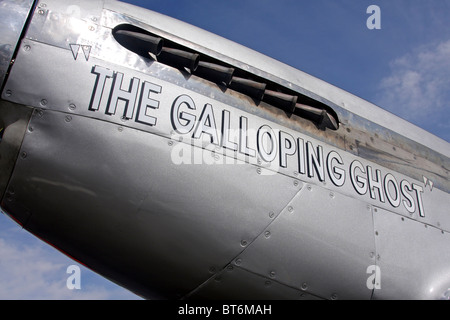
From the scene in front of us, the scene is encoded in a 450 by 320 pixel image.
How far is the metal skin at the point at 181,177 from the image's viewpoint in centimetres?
279

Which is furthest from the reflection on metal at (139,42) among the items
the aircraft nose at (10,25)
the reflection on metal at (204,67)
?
the aircraft nose at (10,25)

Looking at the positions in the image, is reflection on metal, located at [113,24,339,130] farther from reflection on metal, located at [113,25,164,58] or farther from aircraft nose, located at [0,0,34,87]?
aircraft nose, located at [0,0,34,87]

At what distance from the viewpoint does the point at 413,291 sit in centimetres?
356

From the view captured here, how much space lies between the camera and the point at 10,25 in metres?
2.84

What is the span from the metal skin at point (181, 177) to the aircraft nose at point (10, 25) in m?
0.01

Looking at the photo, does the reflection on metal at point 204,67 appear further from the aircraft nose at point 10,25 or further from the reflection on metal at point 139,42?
the aircraft nose at point 10,25

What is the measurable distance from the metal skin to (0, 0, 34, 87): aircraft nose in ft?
0.04

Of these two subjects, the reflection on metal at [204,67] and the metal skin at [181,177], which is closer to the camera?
the metal skin at [181,177]

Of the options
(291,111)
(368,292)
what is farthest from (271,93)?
(368,292)

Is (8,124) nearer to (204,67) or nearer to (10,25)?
(10,25)

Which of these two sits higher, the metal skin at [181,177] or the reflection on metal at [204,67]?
the reflection on metal at [204,67]

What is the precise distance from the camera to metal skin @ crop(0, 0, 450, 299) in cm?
279

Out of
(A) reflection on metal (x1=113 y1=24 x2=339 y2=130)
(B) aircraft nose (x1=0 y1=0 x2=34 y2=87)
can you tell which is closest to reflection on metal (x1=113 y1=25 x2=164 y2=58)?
(A) reflection on metal (x1=113 y1=24 x2=339 y2=130)
